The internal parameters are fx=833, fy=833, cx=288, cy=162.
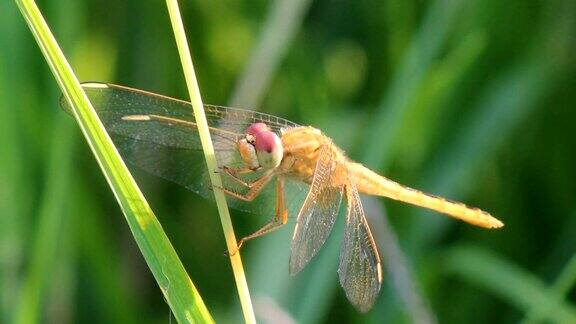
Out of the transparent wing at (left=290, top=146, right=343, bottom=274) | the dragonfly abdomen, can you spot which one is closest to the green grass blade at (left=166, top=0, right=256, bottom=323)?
the transparent wing at (left=290, top=146, right=343, bottom=274)

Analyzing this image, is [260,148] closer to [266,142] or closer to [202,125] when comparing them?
[266,142]

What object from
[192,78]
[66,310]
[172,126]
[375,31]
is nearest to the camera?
[192,78]

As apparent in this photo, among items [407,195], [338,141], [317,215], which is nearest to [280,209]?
[317,215]

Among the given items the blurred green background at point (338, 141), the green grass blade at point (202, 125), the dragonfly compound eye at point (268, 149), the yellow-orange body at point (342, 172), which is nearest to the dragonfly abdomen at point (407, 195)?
the yellow-orange body at point (342, 172)

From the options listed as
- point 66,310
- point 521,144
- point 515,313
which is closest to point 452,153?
point 521,144

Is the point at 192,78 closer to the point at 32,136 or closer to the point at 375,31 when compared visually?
the point at 32,136

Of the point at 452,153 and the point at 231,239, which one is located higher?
the point at 231,239
